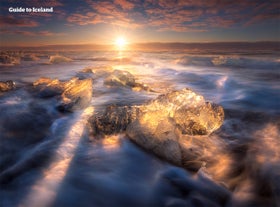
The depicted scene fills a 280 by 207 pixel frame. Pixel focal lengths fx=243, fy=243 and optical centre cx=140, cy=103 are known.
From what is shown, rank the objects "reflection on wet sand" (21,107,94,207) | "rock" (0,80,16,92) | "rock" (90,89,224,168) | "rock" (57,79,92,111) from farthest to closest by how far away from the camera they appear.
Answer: "rock" (0,80,16,92)
"rock" (57,79,92,111)
"rock" (90,89,224,168)
"reflection on wet sand" (21,107,94,207)

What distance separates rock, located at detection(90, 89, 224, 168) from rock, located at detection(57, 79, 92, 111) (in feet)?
4.46

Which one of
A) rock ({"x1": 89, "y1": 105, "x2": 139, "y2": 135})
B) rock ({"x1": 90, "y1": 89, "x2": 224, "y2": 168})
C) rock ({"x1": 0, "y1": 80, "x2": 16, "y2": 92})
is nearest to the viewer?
rock ({"x1": 90, "y1": 89, "x2": 224, "y2": 168})

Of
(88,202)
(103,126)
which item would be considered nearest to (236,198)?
(88,202)

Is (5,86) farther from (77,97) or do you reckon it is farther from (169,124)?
(169,124)

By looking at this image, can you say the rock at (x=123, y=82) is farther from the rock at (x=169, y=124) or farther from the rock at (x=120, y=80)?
the rock at (x=169, y=124)

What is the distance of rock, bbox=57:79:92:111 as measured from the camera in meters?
4.93

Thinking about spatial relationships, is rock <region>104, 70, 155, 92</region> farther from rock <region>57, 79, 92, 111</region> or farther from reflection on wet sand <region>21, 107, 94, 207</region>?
reflection on wet sand <region>21, 107, 94, 207</region>

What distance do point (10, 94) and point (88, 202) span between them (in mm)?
4991

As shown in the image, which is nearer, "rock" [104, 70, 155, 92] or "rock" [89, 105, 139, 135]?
"rock" [89, 105, 139, 135]

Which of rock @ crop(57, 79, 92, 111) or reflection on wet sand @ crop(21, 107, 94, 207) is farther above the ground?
rock @ crop(57, 79, 92, 111)

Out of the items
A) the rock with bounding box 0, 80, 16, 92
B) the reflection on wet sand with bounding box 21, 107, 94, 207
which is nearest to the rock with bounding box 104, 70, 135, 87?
the rock with bounding box 0, 80, 16, 92

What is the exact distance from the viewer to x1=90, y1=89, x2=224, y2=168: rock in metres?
2.89

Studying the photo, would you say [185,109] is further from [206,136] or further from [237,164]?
[237,164]

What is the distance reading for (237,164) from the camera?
2.89 metres
